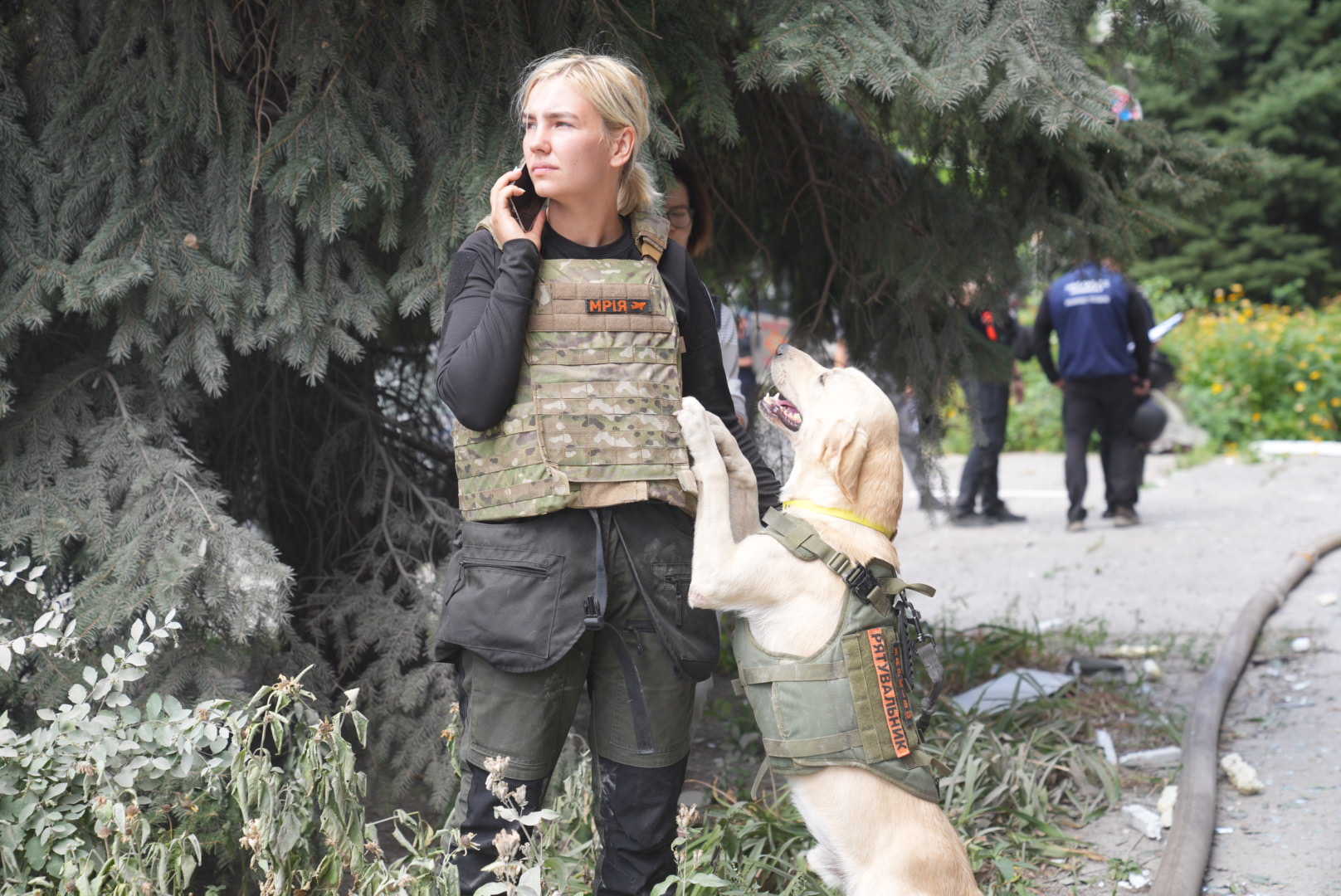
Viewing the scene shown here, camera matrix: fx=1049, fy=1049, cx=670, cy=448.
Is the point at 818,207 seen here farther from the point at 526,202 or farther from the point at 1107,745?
the point at 1107,745

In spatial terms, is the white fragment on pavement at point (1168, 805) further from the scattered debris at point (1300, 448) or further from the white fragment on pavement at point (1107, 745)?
the scattered debris at point (1300, 448)

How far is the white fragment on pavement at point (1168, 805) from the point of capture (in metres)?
3.69

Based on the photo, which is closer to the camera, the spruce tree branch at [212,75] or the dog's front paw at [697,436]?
the dog's front paw at [697,436]

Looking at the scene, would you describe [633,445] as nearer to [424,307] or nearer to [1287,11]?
[424,307]

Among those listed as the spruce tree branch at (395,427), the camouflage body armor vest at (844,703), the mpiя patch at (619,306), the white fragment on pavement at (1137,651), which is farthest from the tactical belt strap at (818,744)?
the white fragment on pavement at (1137,651)

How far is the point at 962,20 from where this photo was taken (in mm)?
3047

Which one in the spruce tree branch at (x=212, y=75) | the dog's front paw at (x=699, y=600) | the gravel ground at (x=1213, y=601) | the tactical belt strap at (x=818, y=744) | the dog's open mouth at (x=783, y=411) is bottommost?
the gravel ground at (x=1213, y=601)

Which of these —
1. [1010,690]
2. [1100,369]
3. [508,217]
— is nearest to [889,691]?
[508,217]

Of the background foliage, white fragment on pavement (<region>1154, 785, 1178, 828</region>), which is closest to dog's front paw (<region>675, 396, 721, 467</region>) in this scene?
white fragment on pavement (<region>1154, 785, 1178, 828</region>)

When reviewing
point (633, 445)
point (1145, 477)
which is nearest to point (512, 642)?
point (633, 445)

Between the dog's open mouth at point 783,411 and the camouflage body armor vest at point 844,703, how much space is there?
32 centimetres

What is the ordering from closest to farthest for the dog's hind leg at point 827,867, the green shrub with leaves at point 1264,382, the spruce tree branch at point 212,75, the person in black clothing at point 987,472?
the dog's hind leg at point 827,867 → the spruce tree branch at point 212,75 → the person in black clothing at point 987,472 → the green shrub with leaves at point 1264,382

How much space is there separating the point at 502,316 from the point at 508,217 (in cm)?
24

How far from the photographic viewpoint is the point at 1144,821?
12.2ft
